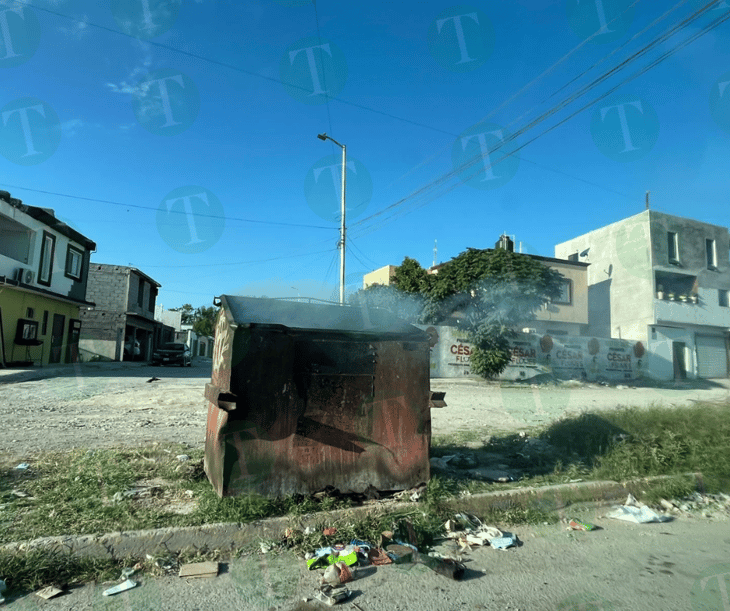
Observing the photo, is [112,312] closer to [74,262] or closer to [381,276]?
[74,262]

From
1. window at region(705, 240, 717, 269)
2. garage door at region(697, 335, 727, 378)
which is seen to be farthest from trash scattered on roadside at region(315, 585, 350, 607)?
window at region(705, 240, 717, 269)

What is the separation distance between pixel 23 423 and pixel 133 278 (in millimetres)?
26529

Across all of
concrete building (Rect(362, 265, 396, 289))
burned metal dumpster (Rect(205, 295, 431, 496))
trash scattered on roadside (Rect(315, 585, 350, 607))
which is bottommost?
trash scattered on roadside (Rect(315, 585, 350, 607))

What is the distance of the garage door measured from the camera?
30.5m

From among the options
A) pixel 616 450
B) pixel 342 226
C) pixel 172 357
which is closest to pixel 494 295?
pixel 342 226

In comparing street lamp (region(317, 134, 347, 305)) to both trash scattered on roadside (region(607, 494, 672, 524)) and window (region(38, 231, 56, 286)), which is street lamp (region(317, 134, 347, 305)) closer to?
window (region(38, 231, 56, 286))

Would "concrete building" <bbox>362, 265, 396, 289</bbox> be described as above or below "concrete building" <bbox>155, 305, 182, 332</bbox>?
above

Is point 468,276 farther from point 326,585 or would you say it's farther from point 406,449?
point 326,585

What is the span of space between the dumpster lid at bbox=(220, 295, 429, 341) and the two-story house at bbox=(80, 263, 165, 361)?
2942 centimetres

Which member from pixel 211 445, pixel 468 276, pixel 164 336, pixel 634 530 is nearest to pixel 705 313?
pixel 468 276

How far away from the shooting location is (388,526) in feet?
12.2

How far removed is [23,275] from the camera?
19.2 meters

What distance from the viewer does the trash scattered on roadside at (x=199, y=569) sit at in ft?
9.87

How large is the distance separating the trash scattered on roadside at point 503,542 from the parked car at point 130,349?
110 ft
